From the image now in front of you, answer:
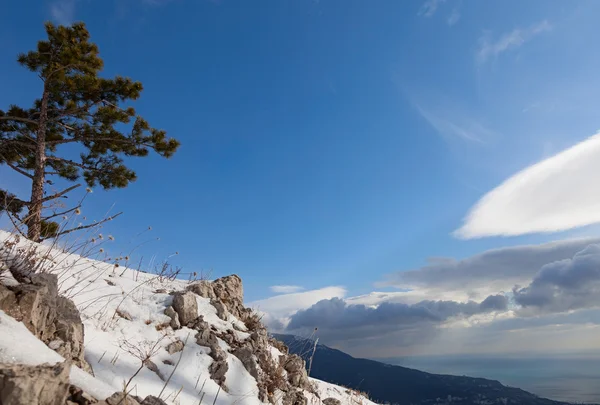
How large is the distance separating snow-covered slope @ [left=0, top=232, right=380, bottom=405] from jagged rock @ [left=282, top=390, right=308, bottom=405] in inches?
15.0

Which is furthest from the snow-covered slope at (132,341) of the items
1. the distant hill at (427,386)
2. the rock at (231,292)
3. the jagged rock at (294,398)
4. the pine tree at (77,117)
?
the distant hill at (427,386)

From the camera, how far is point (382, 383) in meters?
138

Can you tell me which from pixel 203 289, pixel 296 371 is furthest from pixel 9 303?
pixel 296 371

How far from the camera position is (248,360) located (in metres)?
5.47

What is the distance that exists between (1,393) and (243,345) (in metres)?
4.43

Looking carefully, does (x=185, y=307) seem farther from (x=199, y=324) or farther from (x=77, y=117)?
(x=77, y=117)

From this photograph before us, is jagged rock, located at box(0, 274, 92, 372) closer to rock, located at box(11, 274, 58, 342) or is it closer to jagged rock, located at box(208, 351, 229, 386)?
rock, located at box(11, 274, 58, 342)

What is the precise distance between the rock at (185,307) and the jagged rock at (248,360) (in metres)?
0.84

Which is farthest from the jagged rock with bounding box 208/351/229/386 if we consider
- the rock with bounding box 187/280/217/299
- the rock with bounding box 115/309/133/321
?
the rock with bounding box 187/280/217/299

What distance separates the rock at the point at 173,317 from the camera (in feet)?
17.0

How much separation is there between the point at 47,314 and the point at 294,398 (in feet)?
12.5

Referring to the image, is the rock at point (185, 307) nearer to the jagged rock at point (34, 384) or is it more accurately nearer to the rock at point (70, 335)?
the rock at point (70, 335)

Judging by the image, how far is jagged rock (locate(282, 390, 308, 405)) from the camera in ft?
17.7

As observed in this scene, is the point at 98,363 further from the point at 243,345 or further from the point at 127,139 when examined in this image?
the point at 127,139
